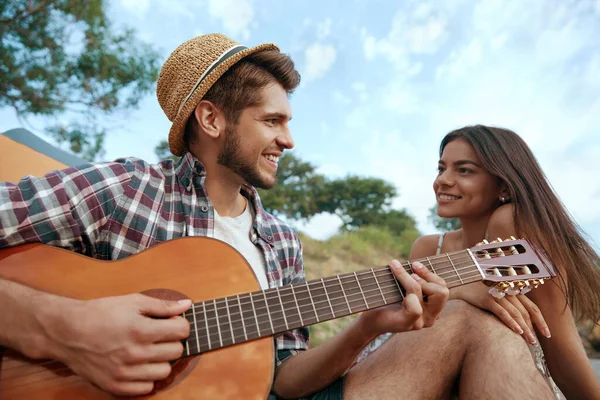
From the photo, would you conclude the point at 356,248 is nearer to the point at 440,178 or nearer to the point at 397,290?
the point at 440,178

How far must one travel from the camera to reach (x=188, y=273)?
4.65 feet

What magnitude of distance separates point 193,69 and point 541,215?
6.90 feet

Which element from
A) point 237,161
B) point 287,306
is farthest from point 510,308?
point 237,161

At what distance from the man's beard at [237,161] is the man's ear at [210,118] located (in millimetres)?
59

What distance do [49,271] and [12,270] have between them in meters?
0.13

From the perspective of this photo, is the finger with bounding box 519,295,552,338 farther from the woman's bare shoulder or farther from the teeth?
the woman's bare shoulder

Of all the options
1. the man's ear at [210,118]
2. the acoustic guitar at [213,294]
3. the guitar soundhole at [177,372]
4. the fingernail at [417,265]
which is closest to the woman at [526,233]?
the acoustic guitar at [213,294]

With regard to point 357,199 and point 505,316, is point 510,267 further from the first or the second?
point 357,199

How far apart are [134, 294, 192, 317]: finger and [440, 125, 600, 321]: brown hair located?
1.76 meters

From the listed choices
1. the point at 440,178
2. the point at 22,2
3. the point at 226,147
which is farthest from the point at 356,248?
the point at 22,2

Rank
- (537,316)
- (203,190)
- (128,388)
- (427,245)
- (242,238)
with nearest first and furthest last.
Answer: (128,388)
(537,316)
(203,190)
(242,238)
(427,245)

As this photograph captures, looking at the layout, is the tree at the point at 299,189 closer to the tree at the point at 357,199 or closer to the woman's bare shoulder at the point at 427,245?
the tree at the point at 357,199

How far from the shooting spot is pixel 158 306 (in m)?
1.23

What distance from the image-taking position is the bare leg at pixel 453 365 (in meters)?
1.39
